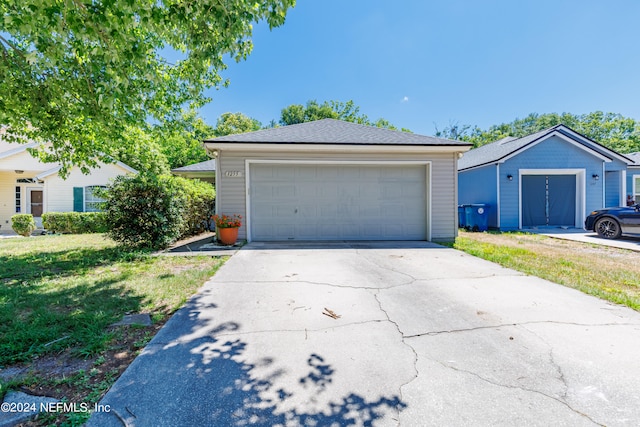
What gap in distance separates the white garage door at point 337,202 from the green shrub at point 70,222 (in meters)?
9.00

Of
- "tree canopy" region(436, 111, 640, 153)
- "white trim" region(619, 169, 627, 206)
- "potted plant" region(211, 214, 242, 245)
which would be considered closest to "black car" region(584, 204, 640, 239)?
"white trim" region(619, 169, 627, 206)

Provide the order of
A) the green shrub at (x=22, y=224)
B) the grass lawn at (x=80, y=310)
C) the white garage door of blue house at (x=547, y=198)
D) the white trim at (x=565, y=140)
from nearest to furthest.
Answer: the grass lawn at (x=80, y=310)
the white trim at (x=565, y=140)
the green shrub at (x=22, y=224)
the white garage door of blue house at (x=547, y=198)

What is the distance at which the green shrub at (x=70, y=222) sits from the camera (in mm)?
12156

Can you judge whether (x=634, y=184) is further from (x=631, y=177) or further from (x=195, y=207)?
(x=195, y=207)

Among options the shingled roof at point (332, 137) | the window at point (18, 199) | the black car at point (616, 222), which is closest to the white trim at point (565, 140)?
the black car at point (616, 222)

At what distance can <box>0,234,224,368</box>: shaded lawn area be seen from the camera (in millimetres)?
2555

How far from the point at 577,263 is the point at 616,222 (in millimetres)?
5098

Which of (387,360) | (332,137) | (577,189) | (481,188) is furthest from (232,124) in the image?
(387,360)

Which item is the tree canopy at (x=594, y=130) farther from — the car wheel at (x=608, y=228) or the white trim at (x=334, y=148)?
the white trim at (x=334, y=148)

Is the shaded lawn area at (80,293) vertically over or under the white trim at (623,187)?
under

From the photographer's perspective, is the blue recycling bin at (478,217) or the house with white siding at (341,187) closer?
the house with white siding at (341,187)

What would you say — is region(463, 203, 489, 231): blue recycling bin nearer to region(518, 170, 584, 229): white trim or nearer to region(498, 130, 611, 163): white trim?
region(518, 170, 584, 229): white trim

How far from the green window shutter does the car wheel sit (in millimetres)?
21288

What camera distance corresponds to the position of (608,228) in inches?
348
